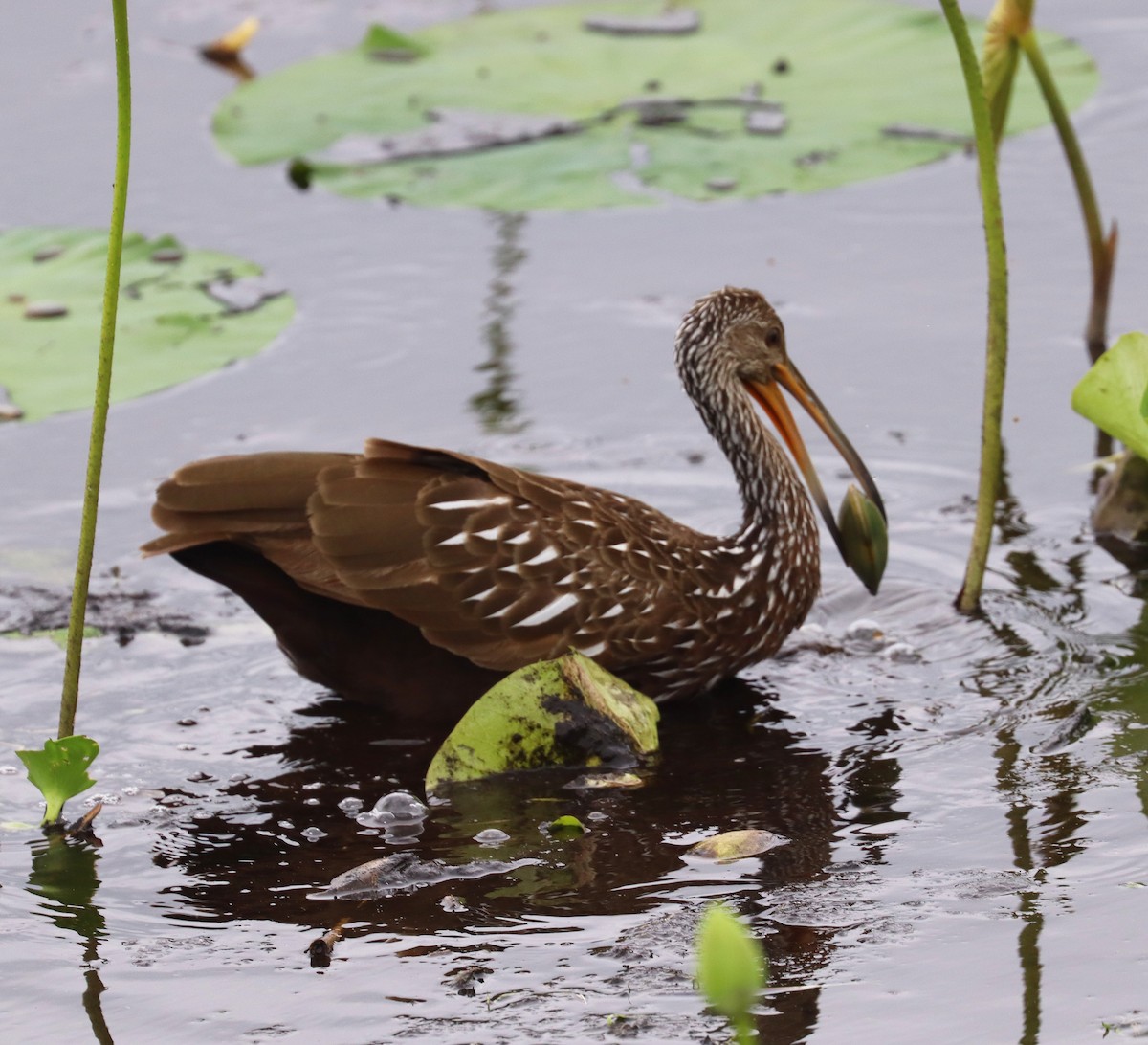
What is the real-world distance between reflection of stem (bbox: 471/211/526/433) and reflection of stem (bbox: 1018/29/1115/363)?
2.35m

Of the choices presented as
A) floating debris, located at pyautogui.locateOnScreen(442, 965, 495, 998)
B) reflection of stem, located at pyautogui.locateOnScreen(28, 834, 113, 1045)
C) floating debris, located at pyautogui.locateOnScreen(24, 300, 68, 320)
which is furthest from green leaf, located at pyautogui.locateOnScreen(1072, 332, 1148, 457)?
floating debris, located at pyautogui.locateOnScreen(24, 300, 68, 320)

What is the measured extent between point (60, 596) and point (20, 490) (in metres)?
0.90

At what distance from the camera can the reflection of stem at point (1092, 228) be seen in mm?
6925

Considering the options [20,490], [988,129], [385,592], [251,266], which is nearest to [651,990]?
[385,592]

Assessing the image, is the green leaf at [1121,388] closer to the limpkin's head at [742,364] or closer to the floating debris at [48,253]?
the limpkin's head at [742,364]

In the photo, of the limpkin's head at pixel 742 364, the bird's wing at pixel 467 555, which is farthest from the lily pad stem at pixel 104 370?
the limpkin's head at pixel 742 364

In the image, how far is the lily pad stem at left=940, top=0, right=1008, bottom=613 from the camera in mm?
5211

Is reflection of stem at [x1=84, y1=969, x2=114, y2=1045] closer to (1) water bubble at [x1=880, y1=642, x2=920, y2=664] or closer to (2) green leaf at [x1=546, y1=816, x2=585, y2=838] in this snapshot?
(2) green leaf at [x1=546, y1=816, x2=585, y2=838]

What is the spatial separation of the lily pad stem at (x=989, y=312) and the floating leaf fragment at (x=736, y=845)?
1.53 m

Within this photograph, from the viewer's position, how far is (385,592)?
5293 mm

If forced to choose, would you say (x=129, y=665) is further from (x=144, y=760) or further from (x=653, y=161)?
(x=653, y=161)

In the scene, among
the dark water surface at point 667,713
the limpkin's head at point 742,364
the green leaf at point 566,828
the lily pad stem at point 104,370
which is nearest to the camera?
the dark water surface at point 667,713

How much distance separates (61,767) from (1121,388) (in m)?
3.04

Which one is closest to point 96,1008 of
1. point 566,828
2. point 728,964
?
point 566,828
